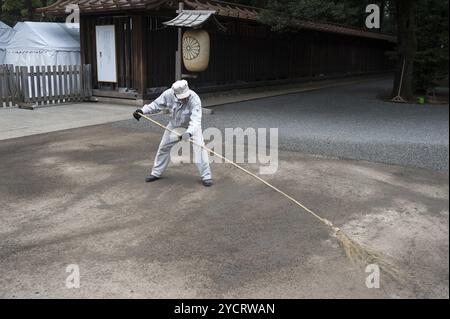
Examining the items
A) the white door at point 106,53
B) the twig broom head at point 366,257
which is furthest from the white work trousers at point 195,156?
the white door at point 106,53

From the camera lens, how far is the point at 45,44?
15797 millimetres

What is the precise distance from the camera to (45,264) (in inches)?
163

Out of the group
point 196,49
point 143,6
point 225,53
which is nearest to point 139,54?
point 143,6

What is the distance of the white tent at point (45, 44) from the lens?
15750 millimetres

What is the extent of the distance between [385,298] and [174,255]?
1787mm

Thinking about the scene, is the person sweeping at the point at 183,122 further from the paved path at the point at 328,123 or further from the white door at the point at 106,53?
the white door at the point at 106,53

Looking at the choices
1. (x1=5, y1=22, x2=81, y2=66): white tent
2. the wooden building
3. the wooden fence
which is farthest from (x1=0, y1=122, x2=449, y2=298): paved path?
(x1=5, y1=22, x2=81, y2=66): white tent

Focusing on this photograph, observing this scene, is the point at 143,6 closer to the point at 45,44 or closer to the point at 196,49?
the point at 196,49

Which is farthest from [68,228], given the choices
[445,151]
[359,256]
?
[445,151]

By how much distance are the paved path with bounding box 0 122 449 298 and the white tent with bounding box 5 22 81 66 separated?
8.64 meters

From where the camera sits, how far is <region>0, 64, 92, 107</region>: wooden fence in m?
13.2

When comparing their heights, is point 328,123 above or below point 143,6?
below

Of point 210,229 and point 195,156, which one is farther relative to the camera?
point 195,156

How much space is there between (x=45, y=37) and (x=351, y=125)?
10.5 m
